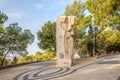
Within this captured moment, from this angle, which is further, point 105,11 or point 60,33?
Answer: point 60,33

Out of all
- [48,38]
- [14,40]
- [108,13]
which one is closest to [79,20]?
[48,38]

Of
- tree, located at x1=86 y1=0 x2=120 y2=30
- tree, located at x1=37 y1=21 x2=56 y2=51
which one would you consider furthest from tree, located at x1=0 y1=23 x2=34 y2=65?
tree, located at x1=37 y1=21 x2=56 y2=51

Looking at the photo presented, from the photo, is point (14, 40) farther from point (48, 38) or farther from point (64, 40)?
point (48, 38)

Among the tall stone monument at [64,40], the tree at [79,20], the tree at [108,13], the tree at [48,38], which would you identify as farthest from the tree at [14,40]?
the tree at [48,38]

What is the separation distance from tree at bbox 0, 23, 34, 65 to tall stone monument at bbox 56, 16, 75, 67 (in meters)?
4.22

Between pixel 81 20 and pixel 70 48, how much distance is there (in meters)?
15.8

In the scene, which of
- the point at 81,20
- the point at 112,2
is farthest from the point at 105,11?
the point at 81,20

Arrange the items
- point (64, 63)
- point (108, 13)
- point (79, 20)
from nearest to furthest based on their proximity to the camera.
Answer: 1. point (108, 13)
2. point (64, 63)
3. point (79, 20)

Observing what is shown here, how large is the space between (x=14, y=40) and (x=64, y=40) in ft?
17.7

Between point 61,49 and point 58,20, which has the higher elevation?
point 58,20

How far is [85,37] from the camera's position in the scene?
39562mm

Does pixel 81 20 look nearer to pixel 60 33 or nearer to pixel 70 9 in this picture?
pixel 70 9

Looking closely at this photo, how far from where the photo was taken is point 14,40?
84.0 feet

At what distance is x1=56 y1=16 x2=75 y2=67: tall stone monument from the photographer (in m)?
23.3
